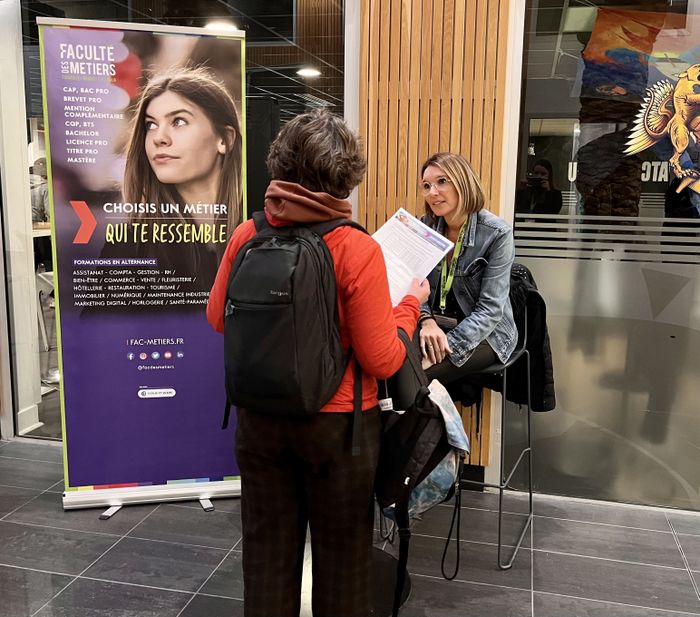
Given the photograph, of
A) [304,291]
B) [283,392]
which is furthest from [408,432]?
[304,291]

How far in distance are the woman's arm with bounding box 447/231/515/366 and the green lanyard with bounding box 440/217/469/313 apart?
0.13 metres

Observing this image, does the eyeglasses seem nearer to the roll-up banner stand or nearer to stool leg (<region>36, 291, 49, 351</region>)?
the roll-up banner stand

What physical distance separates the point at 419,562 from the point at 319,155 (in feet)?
6.25

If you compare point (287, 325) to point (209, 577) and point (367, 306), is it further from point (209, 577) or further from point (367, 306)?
point (209, 577)

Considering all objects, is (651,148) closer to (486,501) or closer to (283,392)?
(486,501)

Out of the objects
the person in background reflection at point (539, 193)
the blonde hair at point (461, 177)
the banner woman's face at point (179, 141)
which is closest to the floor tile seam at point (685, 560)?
the person in background reflection at point (539, 193)

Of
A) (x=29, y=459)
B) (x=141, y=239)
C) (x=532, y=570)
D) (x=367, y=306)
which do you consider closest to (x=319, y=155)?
(x=367, y=306)

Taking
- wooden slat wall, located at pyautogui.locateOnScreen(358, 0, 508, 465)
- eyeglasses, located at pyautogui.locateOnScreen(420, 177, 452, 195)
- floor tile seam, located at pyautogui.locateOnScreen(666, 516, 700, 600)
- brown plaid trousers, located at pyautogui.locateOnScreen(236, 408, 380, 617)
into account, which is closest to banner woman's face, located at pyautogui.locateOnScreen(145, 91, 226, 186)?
wooden slat wall, located at pyautogui.locateOnScreen(358, 0, 508, 465)

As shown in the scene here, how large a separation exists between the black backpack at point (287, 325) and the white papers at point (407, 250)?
59 centimetres

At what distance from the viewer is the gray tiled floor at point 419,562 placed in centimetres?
254

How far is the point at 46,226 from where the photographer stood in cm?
409

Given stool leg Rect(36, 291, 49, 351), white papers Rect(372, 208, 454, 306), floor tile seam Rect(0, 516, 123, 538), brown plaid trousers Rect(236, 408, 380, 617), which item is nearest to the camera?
brown plaid trousers Rect(236, 408, 380, 617)

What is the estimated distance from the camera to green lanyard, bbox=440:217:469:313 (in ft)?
9.36

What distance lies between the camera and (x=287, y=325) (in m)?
1.65
